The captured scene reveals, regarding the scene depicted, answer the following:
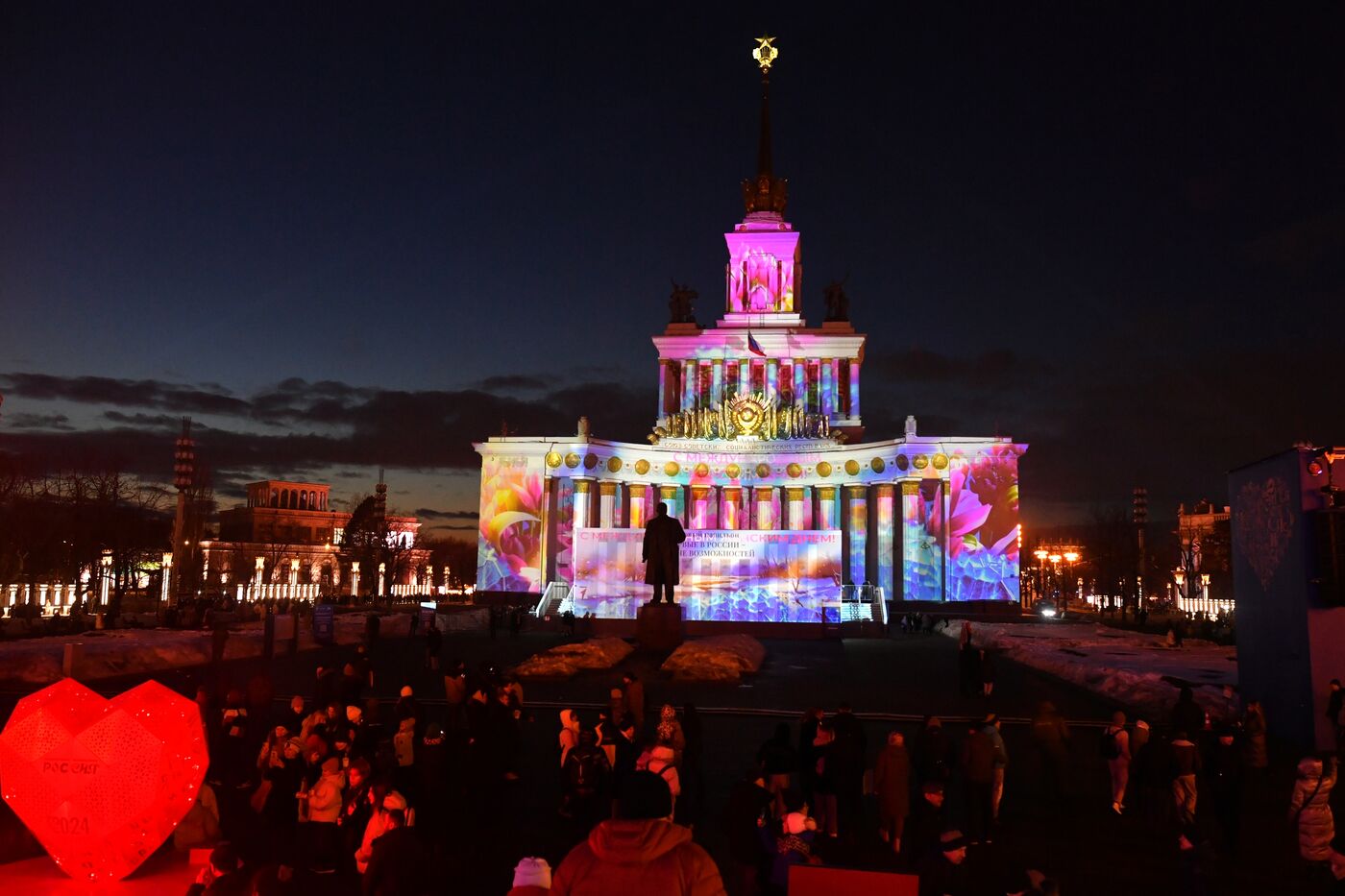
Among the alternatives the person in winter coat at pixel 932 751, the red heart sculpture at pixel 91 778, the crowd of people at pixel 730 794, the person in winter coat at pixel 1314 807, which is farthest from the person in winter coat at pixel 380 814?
the person in winter coat at pixel 1314 807

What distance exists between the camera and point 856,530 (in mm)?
65812

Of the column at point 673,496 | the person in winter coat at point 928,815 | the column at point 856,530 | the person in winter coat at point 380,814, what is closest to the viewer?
the person in winter coat at point 380,814

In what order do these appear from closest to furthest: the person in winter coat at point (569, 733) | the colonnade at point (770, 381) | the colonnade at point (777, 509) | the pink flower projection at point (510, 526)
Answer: the person in winter coat at point (569, 733) < the pink flower projection at point (510, 526) < the colonnade at point (777, 509) < the colonnade at point (770, 381)

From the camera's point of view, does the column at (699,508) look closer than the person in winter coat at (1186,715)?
No

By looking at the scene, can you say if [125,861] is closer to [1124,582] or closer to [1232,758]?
[1232,758]

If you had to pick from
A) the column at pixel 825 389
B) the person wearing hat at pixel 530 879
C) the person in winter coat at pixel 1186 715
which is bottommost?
the person in winter coat at pixel 1186 715

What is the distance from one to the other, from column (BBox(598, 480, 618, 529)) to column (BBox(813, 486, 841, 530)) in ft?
44.6

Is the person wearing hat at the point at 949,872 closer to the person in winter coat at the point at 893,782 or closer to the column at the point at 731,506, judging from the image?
the person in winter coat at the point at 893,782

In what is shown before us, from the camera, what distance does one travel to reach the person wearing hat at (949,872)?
660 centimetres

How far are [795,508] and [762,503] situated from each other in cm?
225

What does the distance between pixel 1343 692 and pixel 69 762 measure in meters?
16.7

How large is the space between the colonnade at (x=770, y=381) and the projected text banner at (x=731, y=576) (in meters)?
31.8

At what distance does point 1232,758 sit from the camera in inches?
415

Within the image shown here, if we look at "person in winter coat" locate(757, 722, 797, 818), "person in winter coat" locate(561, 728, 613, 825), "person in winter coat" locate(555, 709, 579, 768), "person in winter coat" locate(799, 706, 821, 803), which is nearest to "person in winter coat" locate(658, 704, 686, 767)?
"person in winter coat" locate(561, 728, 613, 825)
